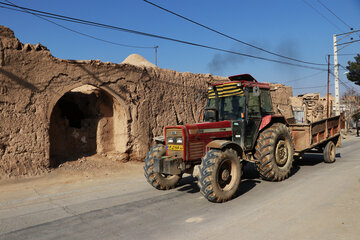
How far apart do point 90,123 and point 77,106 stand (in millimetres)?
883

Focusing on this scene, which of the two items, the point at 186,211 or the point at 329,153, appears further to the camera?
the point at 329,153

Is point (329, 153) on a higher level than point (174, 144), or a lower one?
lower

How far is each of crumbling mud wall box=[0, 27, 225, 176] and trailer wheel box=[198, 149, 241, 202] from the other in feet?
7.44

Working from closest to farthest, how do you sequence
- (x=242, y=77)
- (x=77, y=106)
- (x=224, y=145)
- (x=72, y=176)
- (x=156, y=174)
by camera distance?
Result: (x=224, y=145) → (x=156, y=174) → (x=242, y=77) → (x=72, y=176) → (x=77, y=106)

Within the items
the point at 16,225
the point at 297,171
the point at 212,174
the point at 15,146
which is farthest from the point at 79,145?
the point at 297,171

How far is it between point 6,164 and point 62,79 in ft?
10.5

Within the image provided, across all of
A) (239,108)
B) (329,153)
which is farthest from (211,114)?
(329,153)

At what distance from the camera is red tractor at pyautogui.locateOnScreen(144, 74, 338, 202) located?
18.5ft

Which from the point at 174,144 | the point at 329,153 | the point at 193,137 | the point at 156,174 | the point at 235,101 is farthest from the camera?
the point at 329,153

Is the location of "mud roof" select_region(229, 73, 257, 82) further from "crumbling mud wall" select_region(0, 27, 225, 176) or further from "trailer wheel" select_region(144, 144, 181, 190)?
"trailer wheel" select_region(144, 144, 181, 190)

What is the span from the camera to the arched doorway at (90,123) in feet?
35.3

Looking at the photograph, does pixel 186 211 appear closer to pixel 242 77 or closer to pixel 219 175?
pixel 219 175

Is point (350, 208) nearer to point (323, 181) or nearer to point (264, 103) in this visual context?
point (323, 181)

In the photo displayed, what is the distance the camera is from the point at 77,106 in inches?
443
